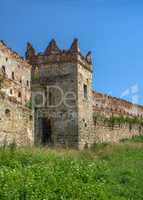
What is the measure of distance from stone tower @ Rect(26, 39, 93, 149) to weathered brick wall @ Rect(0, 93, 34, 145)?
3135 millimetres

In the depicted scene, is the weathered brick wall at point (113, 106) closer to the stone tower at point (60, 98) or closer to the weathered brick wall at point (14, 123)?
the stone tower at point (60, 98)

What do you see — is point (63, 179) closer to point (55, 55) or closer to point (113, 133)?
point (55, 55)

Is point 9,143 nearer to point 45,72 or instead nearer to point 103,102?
point 45,72

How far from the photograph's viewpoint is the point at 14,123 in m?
20.6

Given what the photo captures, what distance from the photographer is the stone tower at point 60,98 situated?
25.6m

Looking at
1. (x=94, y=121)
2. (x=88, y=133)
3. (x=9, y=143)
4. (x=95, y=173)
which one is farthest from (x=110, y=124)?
(x=95, y=173)

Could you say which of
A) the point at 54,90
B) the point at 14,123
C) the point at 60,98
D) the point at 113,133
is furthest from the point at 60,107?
the point at 113,133

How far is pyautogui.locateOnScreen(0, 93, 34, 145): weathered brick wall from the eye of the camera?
1966 centimetres

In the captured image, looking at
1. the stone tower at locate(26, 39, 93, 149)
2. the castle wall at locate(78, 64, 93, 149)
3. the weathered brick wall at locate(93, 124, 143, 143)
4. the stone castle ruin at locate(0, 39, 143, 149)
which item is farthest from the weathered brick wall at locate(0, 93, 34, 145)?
the weathered brick wall at locate(93, 124, 143, 143)

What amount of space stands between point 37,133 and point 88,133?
11.4 feet

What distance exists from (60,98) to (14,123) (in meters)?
5.88

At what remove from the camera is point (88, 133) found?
88.4 ft

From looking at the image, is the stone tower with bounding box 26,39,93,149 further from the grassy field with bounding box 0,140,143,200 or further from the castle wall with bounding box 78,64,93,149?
the grassy field with bounding box 0,140,143,200

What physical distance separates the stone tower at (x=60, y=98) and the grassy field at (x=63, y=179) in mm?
8131
